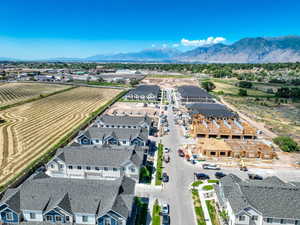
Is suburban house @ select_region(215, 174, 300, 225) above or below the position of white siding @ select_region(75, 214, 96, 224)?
above

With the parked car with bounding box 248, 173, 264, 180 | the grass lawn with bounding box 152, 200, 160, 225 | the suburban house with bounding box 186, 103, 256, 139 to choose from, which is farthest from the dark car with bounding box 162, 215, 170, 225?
the suburban house with bounding box 186, 103, 256, 139

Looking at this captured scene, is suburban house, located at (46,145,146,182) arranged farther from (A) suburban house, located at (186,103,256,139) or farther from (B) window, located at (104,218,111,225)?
(A) suburban house, located at (186,103,256,139)

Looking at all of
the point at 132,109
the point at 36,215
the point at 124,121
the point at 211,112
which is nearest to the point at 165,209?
the point at 36,215

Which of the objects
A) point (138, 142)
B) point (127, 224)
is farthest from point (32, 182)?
point (138, 142)

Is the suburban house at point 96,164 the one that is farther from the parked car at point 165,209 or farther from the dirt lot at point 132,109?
the dirt lot at point 132,109

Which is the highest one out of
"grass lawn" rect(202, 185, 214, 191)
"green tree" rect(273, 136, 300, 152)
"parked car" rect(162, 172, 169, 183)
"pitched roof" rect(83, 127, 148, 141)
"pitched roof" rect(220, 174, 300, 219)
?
"pitched roof" rect(83, 127, 148, 141)

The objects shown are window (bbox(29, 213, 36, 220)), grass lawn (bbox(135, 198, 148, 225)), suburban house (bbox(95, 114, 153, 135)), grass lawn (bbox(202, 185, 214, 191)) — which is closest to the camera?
window (bbox(29, 213, 36, 220))

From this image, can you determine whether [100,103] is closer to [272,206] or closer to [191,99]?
[191,99]
